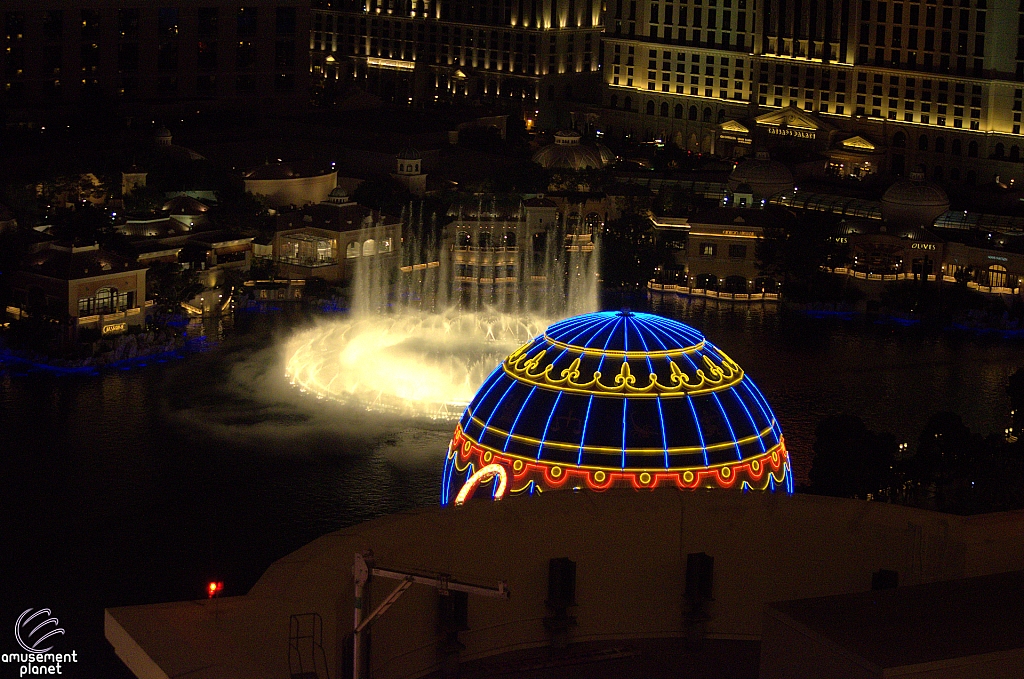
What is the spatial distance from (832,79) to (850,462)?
61100 millimetres

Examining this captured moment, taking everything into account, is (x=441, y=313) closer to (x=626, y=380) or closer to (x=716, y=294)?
(x=716, y=294)

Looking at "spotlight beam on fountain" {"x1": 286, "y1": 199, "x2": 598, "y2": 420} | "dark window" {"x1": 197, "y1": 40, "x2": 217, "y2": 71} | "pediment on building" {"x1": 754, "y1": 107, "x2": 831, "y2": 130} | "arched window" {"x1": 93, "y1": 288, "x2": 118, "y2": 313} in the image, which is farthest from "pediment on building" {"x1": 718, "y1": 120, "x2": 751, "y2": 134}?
"arched window" {"x1": 93, "y1": 288, "x2": 118, "y2": 313}

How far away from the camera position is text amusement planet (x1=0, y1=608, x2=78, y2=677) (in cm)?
2352

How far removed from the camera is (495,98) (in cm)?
10812

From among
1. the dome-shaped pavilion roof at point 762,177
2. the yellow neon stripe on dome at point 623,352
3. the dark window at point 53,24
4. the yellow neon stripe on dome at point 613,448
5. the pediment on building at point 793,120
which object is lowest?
the yellow neon stripe on dome at point 613,448

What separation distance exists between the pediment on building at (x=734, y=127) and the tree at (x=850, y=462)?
58.4 meters

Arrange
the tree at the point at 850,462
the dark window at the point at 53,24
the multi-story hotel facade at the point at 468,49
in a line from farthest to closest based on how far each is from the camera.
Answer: the multi-story hotel facade at the point at 468,49 → the dark window at the point at 53,24 → the tree at the point at 850,462

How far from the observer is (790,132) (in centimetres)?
9269

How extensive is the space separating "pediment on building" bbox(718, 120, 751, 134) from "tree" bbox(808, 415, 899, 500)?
192 feet

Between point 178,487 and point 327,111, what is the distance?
57.1 meters

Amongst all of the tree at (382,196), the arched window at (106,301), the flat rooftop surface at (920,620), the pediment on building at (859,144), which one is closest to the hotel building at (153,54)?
the tree at (382,196)

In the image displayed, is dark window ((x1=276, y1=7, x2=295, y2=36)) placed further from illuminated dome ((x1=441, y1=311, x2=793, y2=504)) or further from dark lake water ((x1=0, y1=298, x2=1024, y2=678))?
illuminated dome ((x1=441, y1=311, x2=793, y2=504))

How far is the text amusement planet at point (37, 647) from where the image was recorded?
23.5m

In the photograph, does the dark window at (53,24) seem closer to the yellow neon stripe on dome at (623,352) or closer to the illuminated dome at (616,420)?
the illuminated dome at (616,420)
